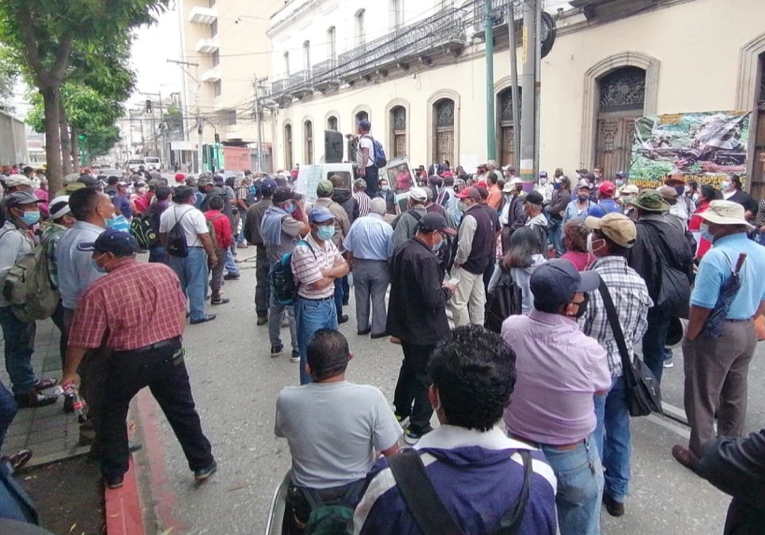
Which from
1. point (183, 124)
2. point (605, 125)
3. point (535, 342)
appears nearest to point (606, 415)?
point (535, 342)

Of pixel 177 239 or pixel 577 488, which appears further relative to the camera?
pixel 177 239

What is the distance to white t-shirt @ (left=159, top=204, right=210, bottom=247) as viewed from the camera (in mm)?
6824

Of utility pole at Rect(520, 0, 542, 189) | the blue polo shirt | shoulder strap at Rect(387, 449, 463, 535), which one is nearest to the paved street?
the blue polo shirt

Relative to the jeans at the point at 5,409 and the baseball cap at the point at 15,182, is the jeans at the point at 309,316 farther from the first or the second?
the baseball cap at the point at 15,182

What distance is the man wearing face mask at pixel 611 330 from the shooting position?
2.97 m

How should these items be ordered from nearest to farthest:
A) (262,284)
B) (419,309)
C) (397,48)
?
(419,309) < (262,284) < (397,48)

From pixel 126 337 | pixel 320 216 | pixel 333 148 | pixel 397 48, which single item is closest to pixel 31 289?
pixel 126 337

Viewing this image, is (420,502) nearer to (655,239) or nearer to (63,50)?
(655,239)

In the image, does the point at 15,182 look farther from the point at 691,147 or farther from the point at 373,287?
the point at 691,147

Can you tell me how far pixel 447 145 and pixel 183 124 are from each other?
52.7m

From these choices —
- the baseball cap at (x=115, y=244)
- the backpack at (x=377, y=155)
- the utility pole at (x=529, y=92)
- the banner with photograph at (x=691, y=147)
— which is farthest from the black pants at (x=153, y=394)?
the banner with photograph at (x=691, y=147)

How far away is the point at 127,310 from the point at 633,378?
287 cm

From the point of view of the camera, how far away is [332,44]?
94.0 feet

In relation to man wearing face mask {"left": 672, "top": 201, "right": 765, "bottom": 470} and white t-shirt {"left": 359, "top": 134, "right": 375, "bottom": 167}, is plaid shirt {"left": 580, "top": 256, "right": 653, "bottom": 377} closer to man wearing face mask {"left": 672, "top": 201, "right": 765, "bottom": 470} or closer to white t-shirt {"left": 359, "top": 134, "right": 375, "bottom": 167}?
man wearing face mask {"left": 672, "top": 201, "right": 765, "bottom": 470}
